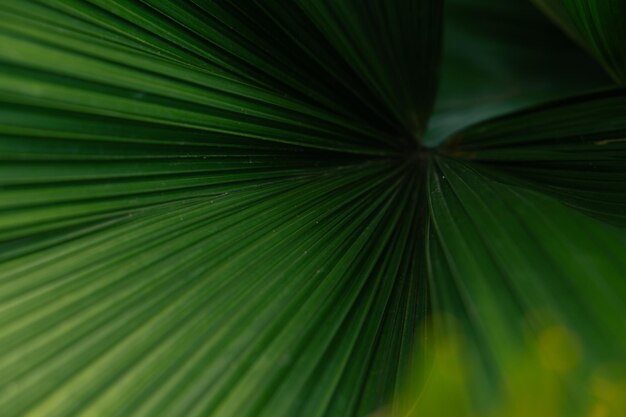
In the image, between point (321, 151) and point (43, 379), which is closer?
point (43, 379)

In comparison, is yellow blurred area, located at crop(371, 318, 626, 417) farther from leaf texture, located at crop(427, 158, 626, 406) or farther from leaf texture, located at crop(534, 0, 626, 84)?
leaf texture, located at crop(534, 0, 626, 84)

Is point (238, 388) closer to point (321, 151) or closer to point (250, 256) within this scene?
point (250, 256)

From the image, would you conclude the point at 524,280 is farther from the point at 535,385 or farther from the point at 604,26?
the point at 604,26

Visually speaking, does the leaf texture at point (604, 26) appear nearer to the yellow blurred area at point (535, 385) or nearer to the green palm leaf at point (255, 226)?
the green palm leaf at point (255, 226)

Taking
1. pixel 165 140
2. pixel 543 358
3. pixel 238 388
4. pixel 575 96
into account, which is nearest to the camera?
pixel 543 358

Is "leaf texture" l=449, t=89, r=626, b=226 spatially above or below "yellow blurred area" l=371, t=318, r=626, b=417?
above

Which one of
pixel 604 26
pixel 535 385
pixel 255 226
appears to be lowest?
pixel 535 385

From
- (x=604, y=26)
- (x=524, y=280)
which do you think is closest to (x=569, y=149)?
(x=604, y=26)

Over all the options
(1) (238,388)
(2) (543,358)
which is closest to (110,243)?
(1) (238,388)

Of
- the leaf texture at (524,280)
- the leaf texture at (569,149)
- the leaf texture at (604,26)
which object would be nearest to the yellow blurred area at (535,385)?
the leaf texture at (524,280)

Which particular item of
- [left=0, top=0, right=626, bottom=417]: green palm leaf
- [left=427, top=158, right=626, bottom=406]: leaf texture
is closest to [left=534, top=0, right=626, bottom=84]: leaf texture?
[left=0, top=0, right=626, bottom=417]: green palm leaf

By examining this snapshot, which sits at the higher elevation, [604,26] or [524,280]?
[604,26]
